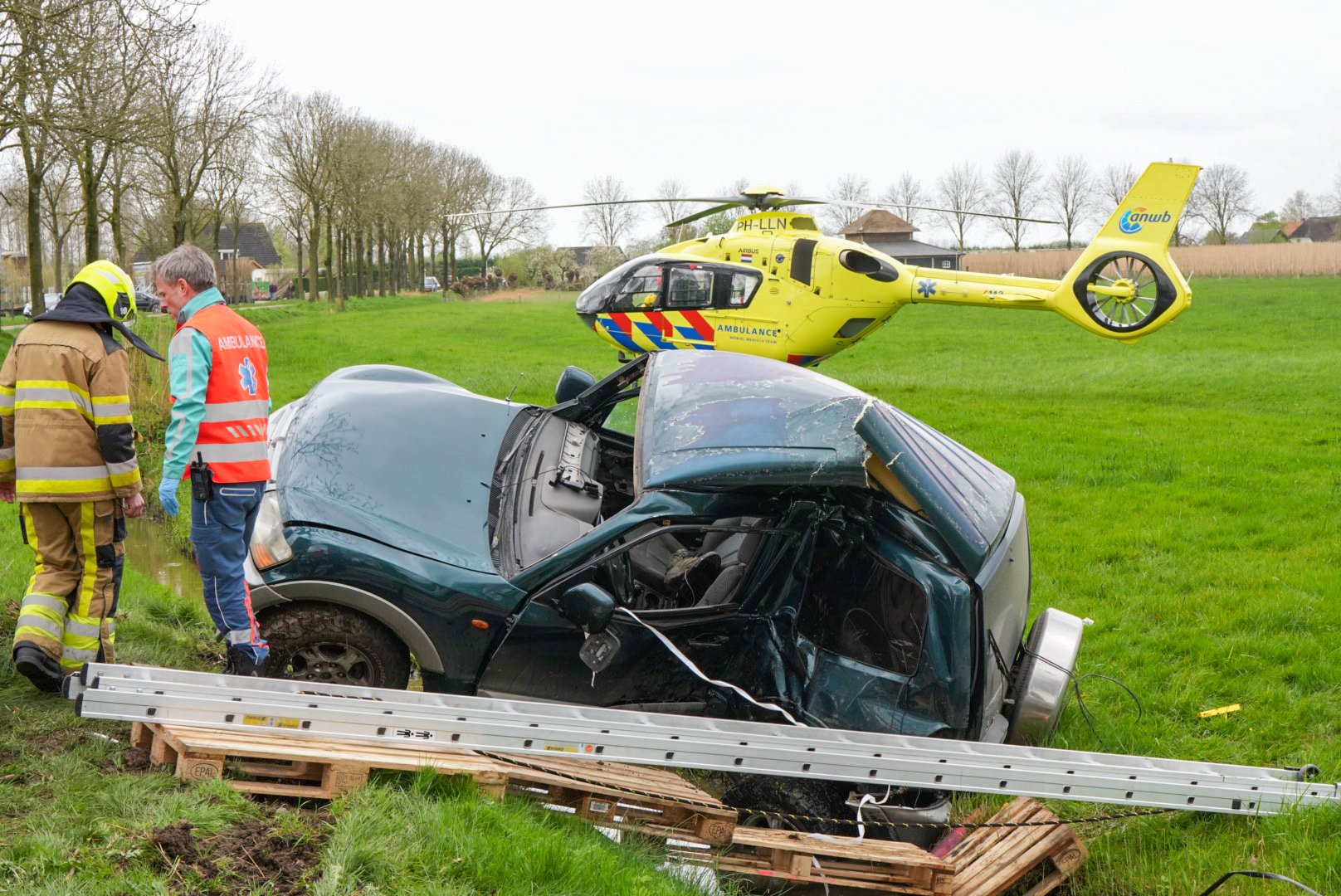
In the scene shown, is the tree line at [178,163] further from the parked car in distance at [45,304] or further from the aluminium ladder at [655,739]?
the aluminium ladder at [655,739]

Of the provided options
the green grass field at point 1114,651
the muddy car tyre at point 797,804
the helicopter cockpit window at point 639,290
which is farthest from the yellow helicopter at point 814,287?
the muddy car tyre at point 797,804

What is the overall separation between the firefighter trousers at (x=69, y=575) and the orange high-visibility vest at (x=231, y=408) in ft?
1.41

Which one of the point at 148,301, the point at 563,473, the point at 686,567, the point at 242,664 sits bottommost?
the point at 242,664

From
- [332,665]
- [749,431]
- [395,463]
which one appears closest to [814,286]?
[395,463]

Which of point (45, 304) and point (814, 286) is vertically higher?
point (814, 286)

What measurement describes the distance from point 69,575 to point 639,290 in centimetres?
979

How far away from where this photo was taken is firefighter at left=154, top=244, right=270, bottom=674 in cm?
441

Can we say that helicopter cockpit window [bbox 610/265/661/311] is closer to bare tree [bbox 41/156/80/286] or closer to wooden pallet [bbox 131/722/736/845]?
wooden pallet [bbox 131/722/736/845]

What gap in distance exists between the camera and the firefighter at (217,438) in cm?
441

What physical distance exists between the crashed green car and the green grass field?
78cm

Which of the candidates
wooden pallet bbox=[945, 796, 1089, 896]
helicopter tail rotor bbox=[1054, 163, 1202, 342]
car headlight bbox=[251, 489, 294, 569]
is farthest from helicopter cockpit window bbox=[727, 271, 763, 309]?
wooden pallet bbox=[945, 796, 1089, 896]

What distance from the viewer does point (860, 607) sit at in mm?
4496

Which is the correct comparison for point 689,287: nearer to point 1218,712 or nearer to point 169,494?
point 1218,712

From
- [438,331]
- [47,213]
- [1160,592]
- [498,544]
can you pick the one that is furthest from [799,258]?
[47,213]
